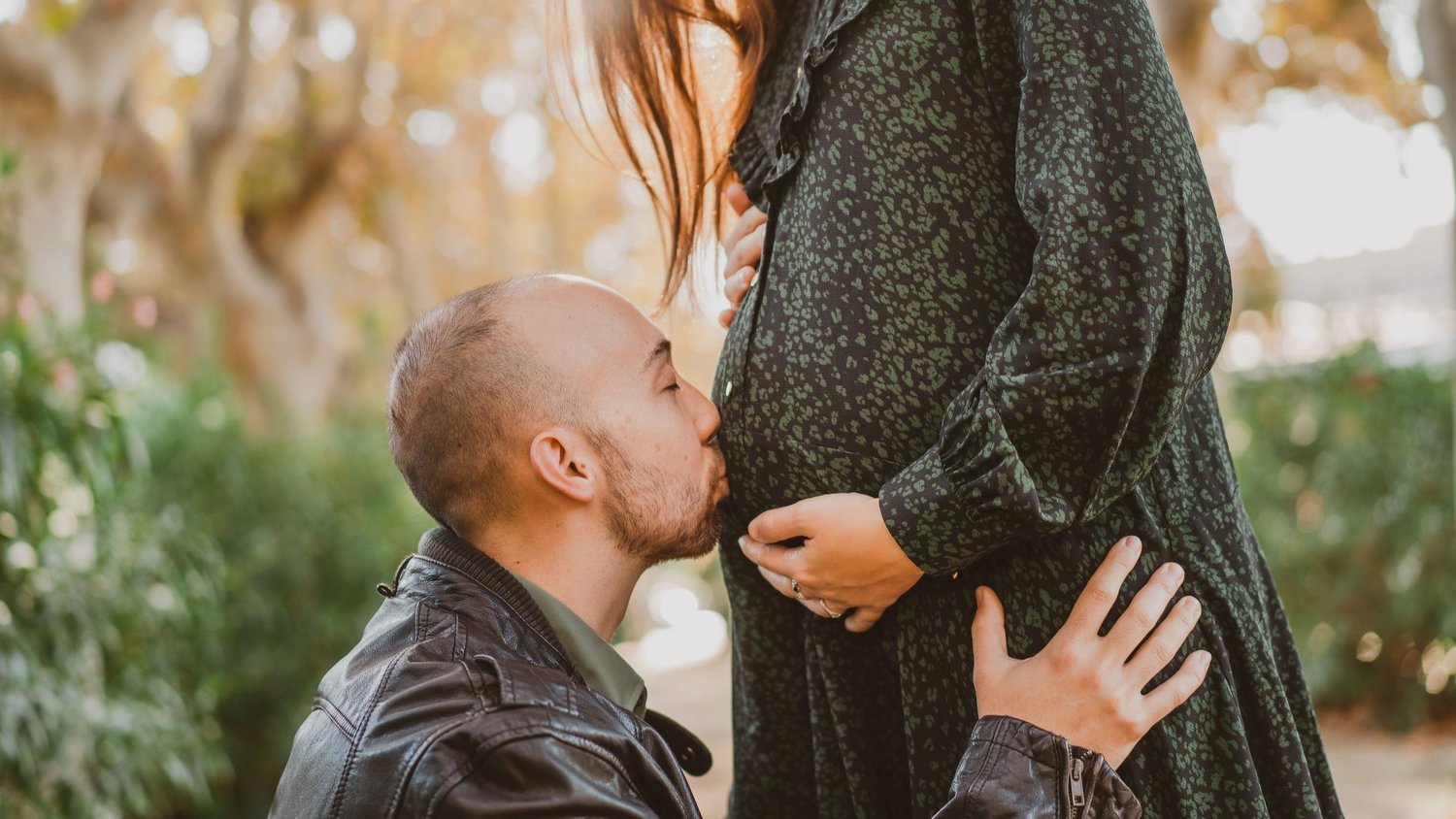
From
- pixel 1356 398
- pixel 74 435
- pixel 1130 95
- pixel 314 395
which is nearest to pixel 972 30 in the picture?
pixel 1130 95

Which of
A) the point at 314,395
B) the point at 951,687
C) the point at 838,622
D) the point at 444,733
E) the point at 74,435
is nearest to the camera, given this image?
the point at 444,733

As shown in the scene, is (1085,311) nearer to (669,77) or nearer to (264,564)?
(669,77)

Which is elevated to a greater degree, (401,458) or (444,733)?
(401,458)

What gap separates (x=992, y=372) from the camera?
50.6 inches

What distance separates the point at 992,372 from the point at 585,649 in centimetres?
66

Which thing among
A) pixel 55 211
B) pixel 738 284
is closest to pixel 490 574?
pixel 738 284

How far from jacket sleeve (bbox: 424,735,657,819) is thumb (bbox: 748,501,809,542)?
37 cm

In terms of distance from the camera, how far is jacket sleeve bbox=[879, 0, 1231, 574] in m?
1.25

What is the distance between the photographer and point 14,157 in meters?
3.76

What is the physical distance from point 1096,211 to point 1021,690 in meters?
0.54

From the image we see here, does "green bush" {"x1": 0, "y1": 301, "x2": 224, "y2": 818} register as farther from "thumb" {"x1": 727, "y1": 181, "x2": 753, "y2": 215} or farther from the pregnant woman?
the pregnant woman

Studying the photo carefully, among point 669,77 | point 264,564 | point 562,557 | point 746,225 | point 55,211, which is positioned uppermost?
point 55,211

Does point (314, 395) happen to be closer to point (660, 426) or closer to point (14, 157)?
point (14, 157)

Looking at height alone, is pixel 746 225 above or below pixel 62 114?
below
